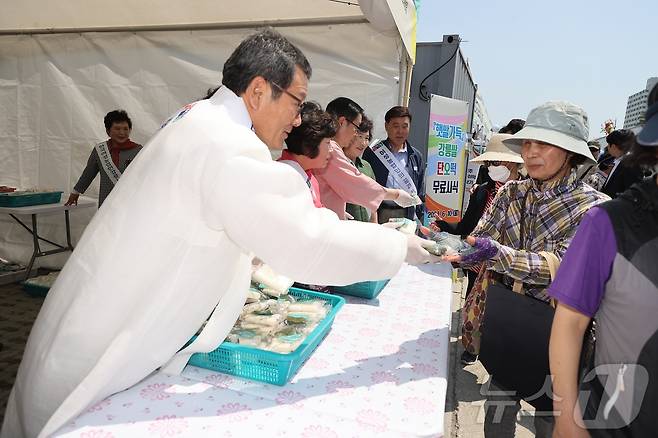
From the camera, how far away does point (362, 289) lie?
1.79m

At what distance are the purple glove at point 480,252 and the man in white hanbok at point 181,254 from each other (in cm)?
38

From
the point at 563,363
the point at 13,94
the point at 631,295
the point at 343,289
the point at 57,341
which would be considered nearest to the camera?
the point at 631,295

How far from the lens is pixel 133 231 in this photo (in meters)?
1.13

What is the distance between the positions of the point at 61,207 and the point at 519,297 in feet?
15.0

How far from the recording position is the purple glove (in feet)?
4.99

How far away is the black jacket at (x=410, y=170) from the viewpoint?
12.6 ft

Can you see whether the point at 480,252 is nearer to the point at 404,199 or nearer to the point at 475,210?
the point at 404,199

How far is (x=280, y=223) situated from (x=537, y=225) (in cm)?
114

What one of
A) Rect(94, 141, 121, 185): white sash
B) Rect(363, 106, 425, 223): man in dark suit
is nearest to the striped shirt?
Rect(363, 106, 425, 223): man in dark suit

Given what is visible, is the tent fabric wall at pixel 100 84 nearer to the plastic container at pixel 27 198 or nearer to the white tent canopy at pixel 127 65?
the white tent canopy at pixel 127 65

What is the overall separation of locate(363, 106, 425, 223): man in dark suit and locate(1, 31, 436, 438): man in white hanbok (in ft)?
7.69

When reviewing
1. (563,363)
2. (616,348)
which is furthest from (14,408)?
(616,348)

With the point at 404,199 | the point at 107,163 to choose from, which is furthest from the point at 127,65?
the point at 404,199

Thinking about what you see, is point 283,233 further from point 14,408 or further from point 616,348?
point 14,408
